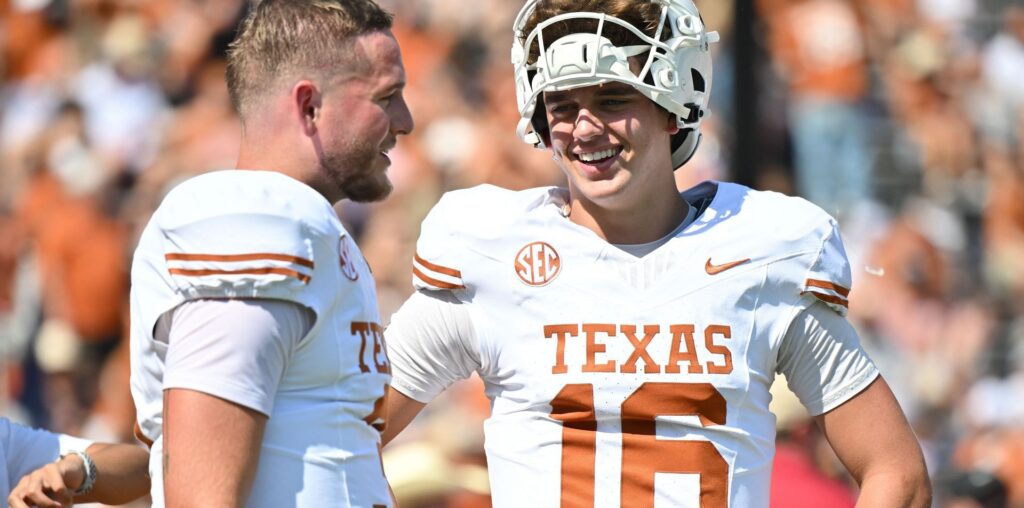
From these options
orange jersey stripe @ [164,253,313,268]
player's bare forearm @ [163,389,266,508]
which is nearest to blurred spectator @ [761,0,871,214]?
orange jersey stripe @ [164,253,313,268]

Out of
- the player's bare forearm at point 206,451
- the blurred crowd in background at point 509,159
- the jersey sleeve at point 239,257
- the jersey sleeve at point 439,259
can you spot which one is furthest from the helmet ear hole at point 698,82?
the blurred crowd in background at point 509,159

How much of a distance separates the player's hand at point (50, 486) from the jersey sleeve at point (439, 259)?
27.0 inches

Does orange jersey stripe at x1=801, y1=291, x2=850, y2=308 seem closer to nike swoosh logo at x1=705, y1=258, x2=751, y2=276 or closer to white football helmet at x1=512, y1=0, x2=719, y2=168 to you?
nike swoosh logo at x1=705, y1=258, x2=751, y2=276

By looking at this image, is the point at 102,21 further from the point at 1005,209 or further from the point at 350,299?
the point at 350,299

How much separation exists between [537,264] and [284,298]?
0.77 meters

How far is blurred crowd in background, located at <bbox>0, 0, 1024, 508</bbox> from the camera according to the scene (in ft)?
19.7

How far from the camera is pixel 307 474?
196 cm

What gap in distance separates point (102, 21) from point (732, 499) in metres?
4.80

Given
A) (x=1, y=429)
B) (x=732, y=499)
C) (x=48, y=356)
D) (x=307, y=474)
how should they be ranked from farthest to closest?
(x=48, y=356), (x=1, y=429), (x=732, y=499), (x=307, y=474)

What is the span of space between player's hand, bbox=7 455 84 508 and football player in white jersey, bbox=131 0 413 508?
1.05 feet

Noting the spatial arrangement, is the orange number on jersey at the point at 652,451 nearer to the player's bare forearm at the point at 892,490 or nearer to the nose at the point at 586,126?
the player's bare forearm at the point at 892,490

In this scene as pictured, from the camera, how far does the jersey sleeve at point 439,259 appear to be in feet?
8.54

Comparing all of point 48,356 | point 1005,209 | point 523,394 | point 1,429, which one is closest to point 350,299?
point 523,394

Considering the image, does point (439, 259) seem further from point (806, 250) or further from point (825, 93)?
point (825, 93)
